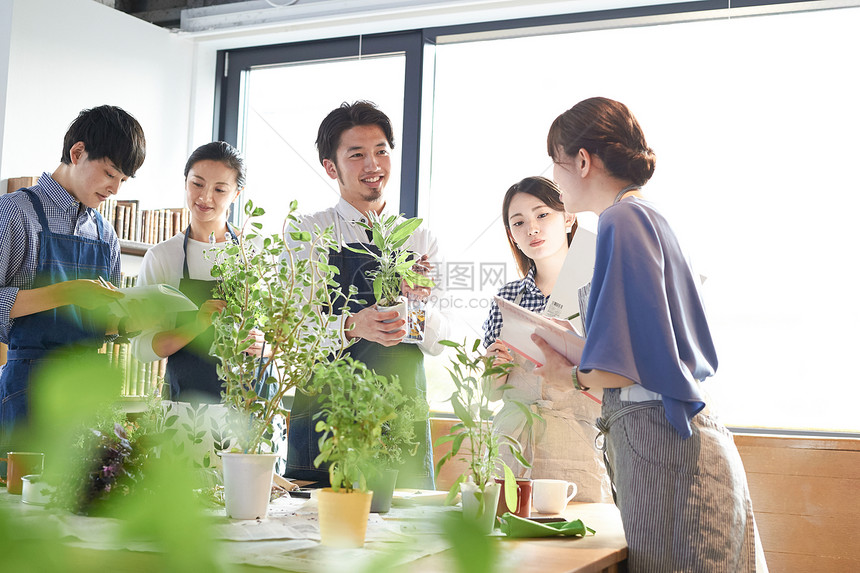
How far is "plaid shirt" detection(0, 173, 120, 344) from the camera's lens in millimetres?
2416

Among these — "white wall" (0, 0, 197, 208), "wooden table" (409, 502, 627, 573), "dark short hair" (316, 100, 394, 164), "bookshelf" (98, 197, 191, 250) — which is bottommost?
"wooden table" (409, 502, 627, 573)

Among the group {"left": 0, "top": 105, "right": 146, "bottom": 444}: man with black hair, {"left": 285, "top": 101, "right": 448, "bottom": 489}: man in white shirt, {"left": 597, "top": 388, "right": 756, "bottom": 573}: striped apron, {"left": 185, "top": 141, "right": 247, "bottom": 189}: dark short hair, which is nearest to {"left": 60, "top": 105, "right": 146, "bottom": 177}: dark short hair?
{"left": 0, "top": 105, "right": 146, "bottom": 444}: man with black hair

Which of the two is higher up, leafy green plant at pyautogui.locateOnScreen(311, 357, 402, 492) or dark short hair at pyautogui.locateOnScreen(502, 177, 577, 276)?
dark short hair at pyautogui.locateOnScreen(502, 177, 577, 276)

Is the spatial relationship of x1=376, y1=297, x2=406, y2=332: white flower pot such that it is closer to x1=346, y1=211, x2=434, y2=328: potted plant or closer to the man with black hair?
x1=346, y1=211, x2=434, y2=328: potted plant

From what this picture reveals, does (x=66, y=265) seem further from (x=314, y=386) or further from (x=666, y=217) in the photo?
(x=666, y=217)

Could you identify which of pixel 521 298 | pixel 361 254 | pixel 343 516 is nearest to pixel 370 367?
pixel 361 254

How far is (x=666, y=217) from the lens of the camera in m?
1.58

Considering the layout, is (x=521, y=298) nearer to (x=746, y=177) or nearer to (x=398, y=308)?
(x=398, y=308)

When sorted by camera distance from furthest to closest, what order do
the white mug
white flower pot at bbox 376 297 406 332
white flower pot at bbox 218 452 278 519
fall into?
white flower pot at bbox 376 297 406 332
the white mug
white flower pot at bbox 218 452 278 519

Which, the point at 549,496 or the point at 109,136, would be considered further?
the point at 109,136

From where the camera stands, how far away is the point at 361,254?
2.59 m

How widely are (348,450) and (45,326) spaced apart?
1617 millimetres

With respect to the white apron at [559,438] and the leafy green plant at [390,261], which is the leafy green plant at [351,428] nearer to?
the leafy green plant at [390,261]

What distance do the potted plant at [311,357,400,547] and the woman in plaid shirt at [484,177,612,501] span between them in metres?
0.64
